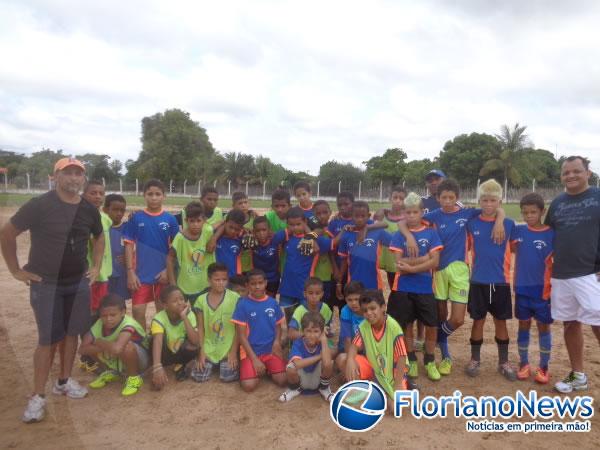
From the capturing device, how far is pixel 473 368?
171 inches

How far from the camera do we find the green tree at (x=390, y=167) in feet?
149

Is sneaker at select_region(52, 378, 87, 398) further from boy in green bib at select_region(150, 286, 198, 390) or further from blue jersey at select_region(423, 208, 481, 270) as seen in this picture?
blue jersey at select_region(423, 208, 481, 270)

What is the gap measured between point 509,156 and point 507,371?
119 feet

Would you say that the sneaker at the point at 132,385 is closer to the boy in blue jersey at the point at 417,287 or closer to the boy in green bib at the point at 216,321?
the boy in green bib at the point at 216,321

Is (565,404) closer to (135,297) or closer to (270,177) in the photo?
(135,297)

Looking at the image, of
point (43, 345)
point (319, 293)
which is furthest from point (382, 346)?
point (43, 345)

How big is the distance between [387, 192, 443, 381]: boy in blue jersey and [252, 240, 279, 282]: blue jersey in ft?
4.64

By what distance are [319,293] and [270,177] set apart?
39669 millimetres

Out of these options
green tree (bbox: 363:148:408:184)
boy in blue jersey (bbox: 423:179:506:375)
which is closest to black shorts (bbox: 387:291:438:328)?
boy in blue jersey (bbox: 423:179:506:375)

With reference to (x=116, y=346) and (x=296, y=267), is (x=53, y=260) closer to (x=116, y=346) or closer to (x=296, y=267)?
(x=116, y=346)

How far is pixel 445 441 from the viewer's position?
322cm

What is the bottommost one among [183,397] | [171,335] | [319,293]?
[183,397]

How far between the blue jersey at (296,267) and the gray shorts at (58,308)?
2016 millimetres

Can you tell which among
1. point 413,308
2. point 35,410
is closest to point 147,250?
point 35,410
